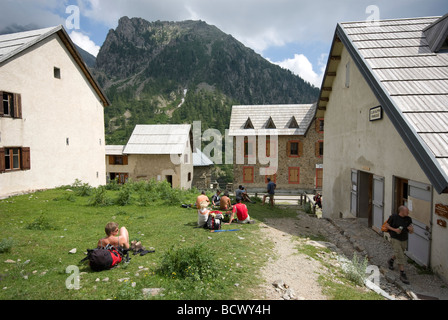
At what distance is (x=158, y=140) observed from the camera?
92.5 ft

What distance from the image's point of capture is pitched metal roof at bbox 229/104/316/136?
31.1m

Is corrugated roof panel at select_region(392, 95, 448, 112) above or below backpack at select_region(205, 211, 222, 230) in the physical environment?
above

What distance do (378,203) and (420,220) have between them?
2.40m

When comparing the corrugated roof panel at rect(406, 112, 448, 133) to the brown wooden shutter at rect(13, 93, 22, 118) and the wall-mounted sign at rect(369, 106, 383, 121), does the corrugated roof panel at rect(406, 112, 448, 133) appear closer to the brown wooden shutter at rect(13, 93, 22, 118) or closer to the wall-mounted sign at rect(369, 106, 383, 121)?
the wall-mounted sign at rect(369, 106, 383, 121)

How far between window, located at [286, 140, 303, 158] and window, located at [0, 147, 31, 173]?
2586 centimetres

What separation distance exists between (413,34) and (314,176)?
878 inches

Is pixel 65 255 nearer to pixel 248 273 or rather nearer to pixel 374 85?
pixel 248 273

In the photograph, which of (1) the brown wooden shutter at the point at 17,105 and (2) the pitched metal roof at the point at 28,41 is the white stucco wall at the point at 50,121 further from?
(2) the pitched metal roof at the point at 28,41

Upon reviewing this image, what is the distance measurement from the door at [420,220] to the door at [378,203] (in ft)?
5.31

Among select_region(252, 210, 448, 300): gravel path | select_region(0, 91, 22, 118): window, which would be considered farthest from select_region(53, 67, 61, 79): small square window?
select_region(252, 210, 448, 300): gravel path

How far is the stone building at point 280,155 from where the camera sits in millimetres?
30906

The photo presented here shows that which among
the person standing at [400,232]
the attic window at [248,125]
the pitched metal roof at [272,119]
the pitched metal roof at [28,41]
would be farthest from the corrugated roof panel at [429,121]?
the attic window at [248,125]

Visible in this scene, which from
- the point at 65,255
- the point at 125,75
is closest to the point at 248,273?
the point at 65,255

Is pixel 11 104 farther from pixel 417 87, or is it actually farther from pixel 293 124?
pixel 293 124
